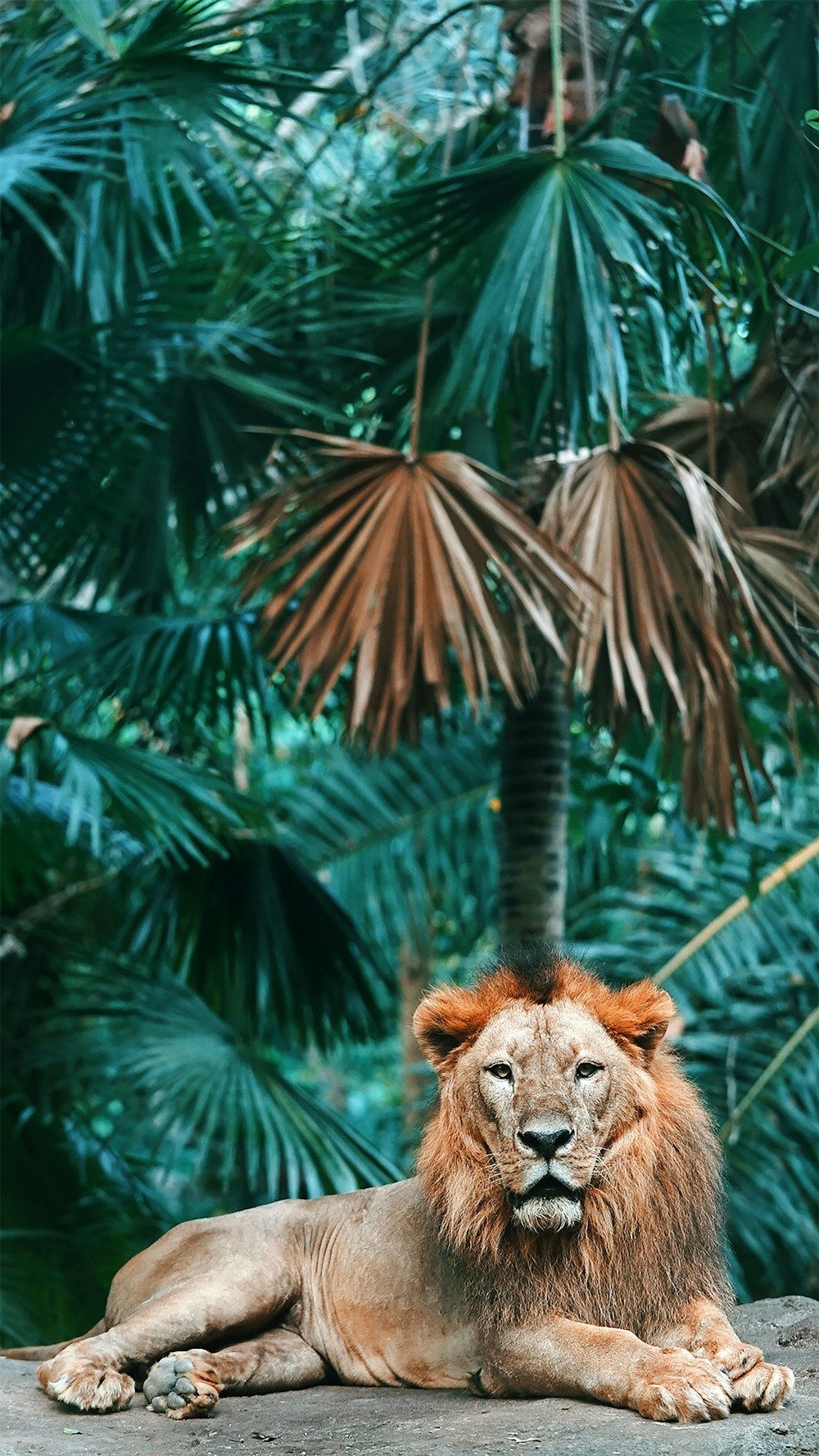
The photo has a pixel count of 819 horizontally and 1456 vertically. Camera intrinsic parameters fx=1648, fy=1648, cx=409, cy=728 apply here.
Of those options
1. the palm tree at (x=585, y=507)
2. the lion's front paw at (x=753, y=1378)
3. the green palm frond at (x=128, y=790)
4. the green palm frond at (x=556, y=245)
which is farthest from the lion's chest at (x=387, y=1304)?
the green palm frond at (x=556, y=245)

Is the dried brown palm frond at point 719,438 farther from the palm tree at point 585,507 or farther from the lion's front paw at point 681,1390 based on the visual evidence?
the lion's front paw at point 681,1390

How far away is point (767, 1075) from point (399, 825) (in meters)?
2.55

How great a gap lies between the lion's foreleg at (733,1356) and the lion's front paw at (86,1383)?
1.14 meters

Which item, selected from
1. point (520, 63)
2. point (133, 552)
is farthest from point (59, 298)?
point (520, 63)

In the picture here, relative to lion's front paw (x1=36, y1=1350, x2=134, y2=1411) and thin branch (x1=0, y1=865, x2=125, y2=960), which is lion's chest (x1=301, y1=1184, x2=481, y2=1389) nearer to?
lion's front paw (x1=36, y1=1350, x2=134, y2=1411)

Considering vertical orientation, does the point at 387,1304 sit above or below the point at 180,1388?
above

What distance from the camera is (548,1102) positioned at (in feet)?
10.5

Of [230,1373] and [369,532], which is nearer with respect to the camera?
[230,1373]

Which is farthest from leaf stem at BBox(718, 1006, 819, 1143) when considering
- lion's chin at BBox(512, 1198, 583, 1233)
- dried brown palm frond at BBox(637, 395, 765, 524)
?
lion's chin at BBox(512, 1198, 583, 1233)

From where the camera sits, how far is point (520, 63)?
651 cm

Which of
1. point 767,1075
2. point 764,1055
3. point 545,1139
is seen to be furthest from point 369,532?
point 764,1055

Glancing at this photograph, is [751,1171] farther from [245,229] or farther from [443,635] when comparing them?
[245,229]

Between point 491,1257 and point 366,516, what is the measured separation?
2.66m

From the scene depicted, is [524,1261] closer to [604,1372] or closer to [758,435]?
[604,1372]
